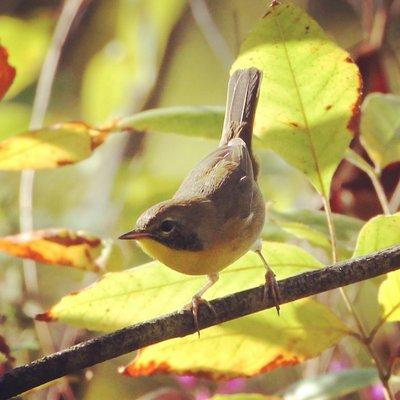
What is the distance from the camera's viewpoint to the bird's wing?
1225 millimetres

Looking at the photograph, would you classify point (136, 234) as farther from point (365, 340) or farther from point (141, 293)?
point (365, 340)

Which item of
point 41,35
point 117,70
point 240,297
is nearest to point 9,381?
point 240,297

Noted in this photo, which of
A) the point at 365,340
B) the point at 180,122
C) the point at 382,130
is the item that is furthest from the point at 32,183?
the point at 365,340

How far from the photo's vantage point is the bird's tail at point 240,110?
1300 millimetres

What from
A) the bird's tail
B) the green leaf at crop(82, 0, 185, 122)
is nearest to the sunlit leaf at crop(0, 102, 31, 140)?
the green leaf at crop(82, 0, 185, 122)

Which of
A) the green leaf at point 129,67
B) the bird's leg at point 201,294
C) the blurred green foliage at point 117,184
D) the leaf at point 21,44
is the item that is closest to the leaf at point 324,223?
the blurred green foliage at point 117,184

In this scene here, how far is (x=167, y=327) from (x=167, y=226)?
0.37 m

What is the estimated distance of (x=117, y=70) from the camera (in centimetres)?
201

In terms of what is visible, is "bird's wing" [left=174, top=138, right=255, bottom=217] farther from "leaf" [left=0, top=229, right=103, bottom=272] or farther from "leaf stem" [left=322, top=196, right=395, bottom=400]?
"leaf stem" [left=322, top=196, right=395, bottom=400]

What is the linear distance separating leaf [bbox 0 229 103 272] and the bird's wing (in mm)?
209

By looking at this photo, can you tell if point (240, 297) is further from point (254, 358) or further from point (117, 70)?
point (117, 70)

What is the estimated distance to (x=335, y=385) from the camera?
1012 millimetres

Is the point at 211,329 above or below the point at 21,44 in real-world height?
below

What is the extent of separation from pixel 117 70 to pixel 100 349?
4.51ft
